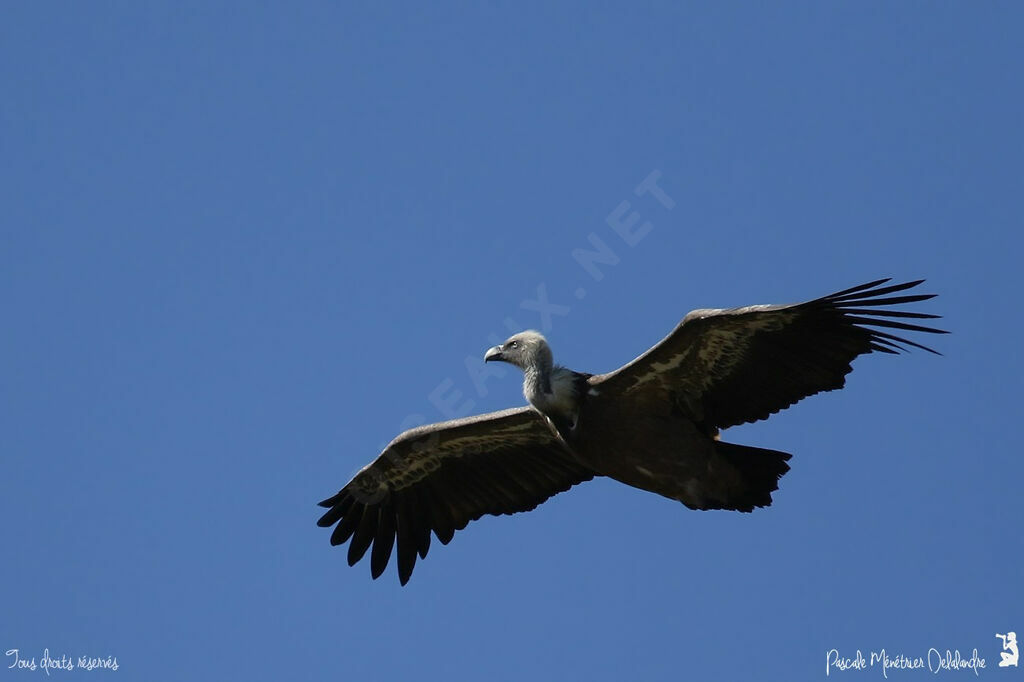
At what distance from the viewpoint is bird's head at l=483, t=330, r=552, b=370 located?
53.4 ft

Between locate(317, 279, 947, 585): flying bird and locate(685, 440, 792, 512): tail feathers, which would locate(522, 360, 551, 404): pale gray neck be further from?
locate(685, 440, 792, 512): tail feathers

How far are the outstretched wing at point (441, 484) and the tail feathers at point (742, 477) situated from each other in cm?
216

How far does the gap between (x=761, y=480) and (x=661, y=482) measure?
1032 mm

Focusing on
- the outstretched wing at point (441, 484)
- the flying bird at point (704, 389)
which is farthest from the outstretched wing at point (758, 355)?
the outstretched wing at point (441, 484)

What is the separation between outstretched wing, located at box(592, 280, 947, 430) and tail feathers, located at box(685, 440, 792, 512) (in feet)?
1.16

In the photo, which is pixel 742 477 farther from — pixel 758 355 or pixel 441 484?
pixel 441 484

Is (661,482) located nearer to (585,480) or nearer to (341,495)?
(585,480)

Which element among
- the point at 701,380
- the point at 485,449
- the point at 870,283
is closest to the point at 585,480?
the point at 485,449

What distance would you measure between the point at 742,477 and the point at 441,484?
155 inches

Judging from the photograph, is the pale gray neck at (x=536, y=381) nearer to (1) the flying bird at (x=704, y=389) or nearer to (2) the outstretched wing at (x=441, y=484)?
(1) the flying bird at (x=704, y=389)

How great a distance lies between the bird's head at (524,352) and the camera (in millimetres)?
16266

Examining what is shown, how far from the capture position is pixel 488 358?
1694 cm

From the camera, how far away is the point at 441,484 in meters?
18.2

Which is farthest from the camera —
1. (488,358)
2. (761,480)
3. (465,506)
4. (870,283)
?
→ (465,506)
